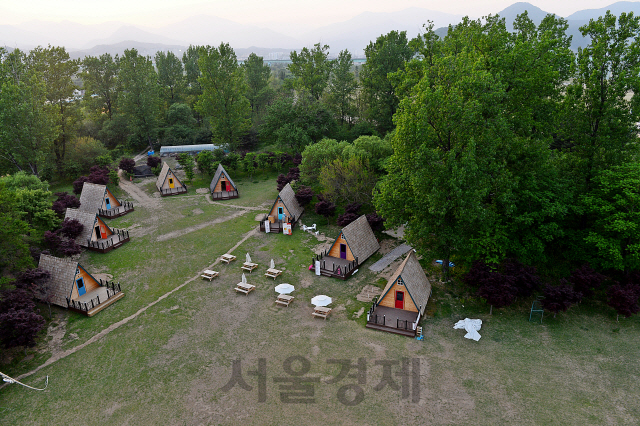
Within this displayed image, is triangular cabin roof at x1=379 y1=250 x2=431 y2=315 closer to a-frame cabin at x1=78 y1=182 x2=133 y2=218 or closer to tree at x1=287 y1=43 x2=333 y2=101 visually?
a-frame cabin at x1=78 y1=182 x2=133 y2=218

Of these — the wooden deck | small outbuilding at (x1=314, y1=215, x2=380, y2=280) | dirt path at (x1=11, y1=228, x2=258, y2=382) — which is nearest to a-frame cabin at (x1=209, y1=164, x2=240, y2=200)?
dirt path at (x1=11, y1=228, x2=258, y2=382)

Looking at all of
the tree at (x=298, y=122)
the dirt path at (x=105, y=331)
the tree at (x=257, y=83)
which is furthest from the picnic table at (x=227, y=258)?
the tree at (x=257, y=83)

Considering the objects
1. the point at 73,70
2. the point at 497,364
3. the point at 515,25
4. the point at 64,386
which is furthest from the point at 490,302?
the point at 73,70

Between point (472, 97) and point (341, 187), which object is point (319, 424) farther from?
point (341, 187)

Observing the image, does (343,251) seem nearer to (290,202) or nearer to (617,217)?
(290,202)

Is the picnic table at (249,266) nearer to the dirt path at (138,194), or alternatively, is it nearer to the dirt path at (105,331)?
the dirt path at (105,331)

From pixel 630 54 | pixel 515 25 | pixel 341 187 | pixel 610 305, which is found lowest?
pixel 610 305
